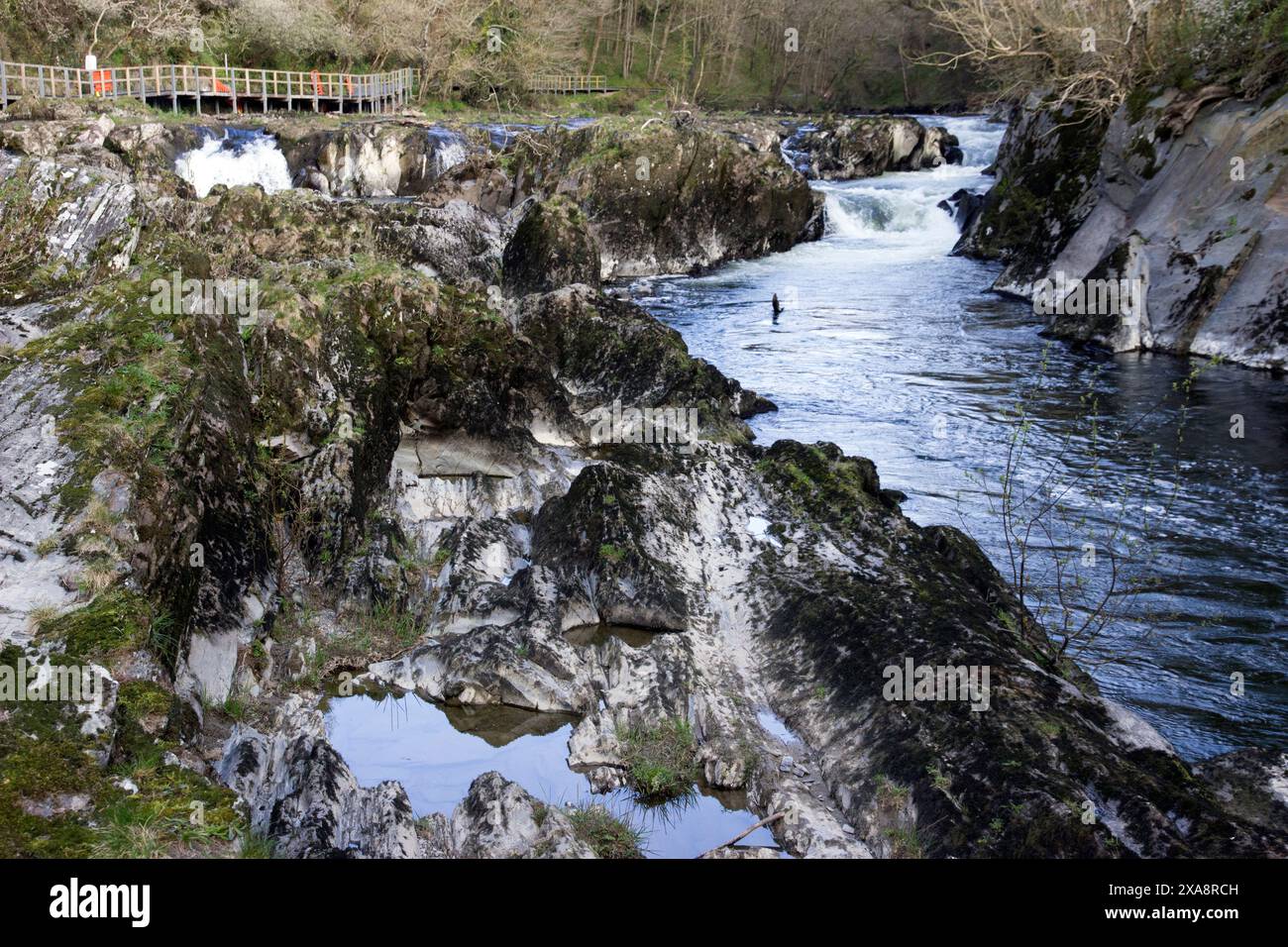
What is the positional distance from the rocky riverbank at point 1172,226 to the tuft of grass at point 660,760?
1429 centimetres

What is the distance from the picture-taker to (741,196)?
1088 inches

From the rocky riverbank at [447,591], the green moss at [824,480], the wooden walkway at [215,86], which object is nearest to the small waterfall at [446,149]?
the wooden walkway at [215,86]

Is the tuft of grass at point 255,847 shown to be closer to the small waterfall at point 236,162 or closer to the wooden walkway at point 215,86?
the small waterfall at point 236,162

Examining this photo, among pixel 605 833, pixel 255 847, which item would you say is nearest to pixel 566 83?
pixel 605 833

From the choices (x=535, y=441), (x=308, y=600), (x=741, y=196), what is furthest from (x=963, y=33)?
(x=308, y=600)

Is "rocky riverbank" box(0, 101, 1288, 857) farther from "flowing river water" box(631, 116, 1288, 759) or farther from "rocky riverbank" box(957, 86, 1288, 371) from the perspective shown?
"rocky riverbank" box(957, 86, 1288, 371)

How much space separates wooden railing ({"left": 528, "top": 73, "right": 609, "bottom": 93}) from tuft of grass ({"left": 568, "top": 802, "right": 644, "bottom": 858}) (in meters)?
47.7

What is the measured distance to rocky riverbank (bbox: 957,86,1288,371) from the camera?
17.0 m

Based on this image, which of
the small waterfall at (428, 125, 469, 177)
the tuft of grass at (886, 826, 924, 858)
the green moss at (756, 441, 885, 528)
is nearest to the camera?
the tuft of grass at (886, 826, 924, 858)

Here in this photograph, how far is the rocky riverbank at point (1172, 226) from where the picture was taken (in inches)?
668

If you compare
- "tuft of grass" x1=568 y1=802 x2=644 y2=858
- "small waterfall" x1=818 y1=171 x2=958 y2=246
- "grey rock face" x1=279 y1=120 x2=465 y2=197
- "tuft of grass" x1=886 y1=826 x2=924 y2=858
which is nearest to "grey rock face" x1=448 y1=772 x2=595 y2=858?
"tuft of grass" x1=568 y1=802 x2=644 y2=858

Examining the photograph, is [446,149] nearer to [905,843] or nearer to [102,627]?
[102,627]

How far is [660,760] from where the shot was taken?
21.1 ft
